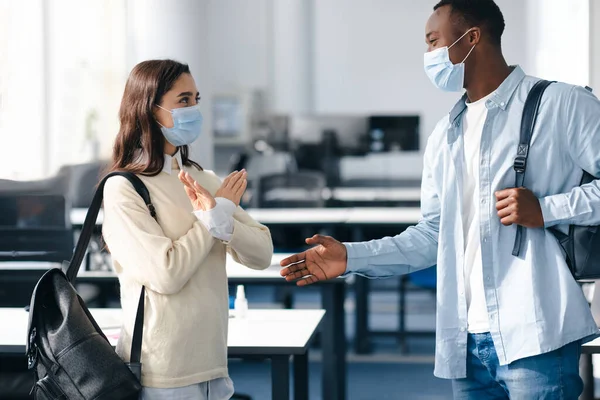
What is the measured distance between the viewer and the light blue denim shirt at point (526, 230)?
185 centimetres

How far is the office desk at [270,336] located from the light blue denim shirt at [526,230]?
80 cm

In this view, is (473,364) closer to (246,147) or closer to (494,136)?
(494,136)

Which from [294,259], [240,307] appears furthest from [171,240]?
[240,307]

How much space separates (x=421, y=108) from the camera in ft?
34.0

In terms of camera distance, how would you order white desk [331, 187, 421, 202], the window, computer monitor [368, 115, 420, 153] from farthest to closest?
1. white desk [331, 187, 421, 202]
2. computer monitor [368, 115, 420, 153]
3. the window

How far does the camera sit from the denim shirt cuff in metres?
1.83

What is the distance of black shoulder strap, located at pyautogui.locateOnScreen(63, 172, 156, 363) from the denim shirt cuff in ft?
3.20

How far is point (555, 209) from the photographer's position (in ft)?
6.03

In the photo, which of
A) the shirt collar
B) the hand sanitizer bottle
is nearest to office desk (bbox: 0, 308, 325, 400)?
the hand sanitizer bottle

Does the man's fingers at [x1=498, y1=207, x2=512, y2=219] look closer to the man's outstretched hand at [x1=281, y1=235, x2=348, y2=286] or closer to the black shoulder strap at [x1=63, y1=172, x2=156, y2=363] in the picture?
the man's outstretched hand at [x1=281, y1=235, x2=348, y2=286]

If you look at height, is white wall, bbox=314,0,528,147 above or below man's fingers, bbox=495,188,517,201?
above

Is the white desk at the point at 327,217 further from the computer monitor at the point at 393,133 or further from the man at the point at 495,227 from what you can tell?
the man at the point at 495,227

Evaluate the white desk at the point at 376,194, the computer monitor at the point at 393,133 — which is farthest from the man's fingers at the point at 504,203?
the white desk at the point at 376,194

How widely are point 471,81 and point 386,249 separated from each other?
1.56 ft
